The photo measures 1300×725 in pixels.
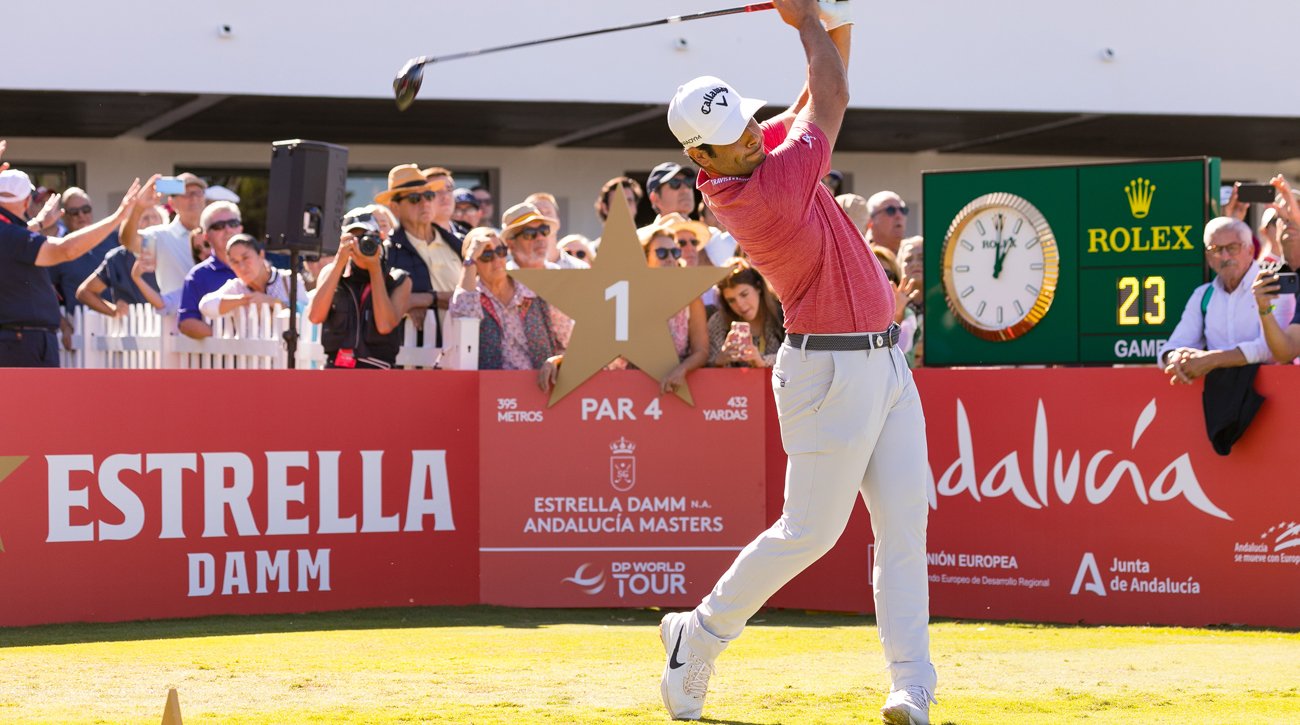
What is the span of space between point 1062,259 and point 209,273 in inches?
211

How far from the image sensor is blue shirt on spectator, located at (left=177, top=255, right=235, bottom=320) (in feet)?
36.4

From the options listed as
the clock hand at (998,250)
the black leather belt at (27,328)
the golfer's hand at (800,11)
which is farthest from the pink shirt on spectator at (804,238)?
the black leather belt at (27,328)

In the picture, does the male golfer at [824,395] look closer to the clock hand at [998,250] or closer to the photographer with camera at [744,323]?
the photographer with camera at [744,323]

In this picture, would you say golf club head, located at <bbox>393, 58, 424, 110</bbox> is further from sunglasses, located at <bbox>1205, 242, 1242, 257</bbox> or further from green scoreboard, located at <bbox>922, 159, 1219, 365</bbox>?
sunglasses, located at <bbox>1205, 242, 1242, 257</bbox>

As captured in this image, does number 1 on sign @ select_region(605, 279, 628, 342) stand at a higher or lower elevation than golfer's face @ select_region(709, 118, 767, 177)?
lower

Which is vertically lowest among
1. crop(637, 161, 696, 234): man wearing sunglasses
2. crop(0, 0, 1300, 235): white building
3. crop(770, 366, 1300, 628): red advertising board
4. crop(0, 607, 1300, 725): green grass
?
crop(0, 607, 1300, 725): green grass

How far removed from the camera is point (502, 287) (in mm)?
9812

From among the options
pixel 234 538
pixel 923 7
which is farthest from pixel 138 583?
pixel 923 7

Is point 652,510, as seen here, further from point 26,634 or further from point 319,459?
point 26,634

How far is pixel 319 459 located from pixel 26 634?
175 centimetres

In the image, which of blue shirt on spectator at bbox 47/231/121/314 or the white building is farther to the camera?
the white building

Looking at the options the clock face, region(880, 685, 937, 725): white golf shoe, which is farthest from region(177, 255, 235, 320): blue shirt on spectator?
region(880, 685, 937, 725): white golf shoe

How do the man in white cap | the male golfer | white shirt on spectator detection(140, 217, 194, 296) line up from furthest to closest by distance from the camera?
white shirt on spectator detection(140, 217, 194, 296) < the man in white cap < the male golfer

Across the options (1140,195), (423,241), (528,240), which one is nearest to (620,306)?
(528,240)
